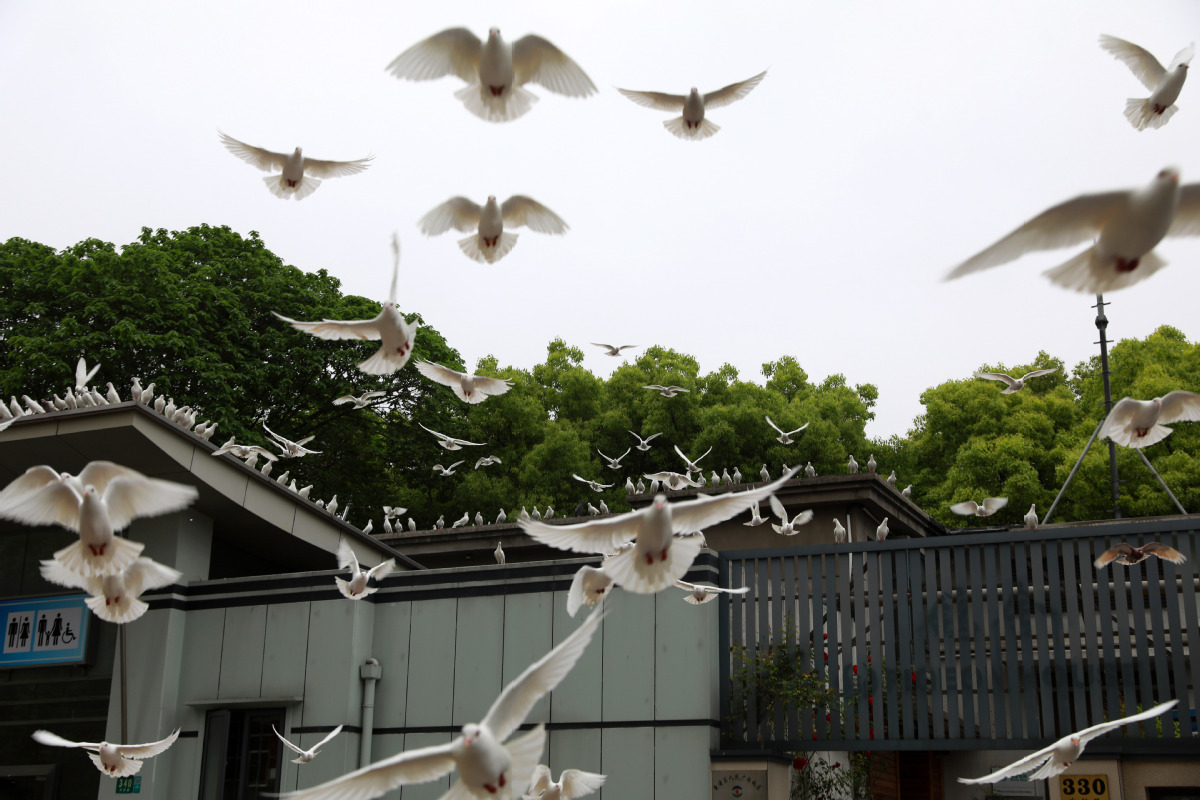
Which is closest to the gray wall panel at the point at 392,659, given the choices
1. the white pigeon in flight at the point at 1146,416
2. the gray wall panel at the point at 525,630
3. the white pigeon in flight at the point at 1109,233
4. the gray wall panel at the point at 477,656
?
the gray wall panel at the point at 477,656

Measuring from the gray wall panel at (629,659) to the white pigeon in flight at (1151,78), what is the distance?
6.62m

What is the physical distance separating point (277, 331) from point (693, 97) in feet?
61.8

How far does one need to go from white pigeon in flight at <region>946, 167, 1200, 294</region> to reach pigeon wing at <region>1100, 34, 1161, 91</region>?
3.10 m

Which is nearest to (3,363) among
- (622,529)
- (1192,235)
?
(622,529)

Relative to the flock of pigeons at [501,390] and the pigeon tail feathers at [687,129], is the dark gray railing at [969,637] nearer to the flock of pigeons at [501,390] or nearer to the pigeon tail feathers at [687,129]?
the flock of pigeons at [501,390]

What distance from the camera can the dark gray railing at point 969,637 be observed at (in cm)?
1045

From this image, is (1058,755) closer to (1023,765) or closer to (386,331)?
(1023,765)

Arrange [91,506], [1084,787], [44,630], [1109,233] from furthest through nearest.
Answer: [44,630], [1084,787], [91,506], [1109,233]

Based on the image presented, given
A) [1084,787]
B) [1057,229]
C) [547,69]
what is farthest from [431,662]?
[1057,229]

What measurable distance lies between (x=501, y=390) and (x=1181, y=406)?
236 inches

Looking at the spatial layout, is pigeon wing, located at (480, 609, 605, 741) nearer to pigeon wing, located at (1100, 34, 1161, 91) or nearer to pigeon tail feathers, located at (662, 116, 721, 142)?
pigeon tail feathers, located at (662, 116, 721, 142)

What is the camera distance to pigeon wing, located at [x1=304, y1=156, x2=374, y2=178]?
29.9 feet

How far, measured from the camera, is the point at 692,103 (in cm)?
887

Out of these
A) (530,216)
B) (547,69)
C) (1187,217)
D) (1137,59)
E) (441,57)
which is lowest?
(1187,217)
